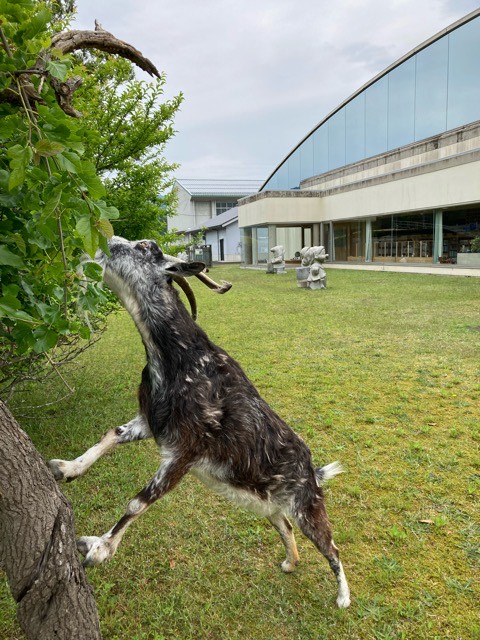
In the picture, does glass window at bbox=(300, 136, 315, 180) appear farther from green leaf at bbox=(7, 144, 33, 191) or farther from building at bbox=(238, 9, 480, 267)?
green leaf at bbox=(7, 144, 33, 191)

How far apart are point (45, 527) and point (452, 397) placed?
5553mm

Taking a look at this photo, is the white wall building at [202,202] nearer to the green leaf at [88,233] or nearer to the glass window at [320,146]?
the glass window at [320,146]

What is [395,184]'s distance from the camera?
22.6 meters

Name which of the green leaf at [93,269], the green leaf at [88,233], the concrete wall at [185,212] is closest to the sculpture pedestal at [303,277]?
the green leaf at [93,269]

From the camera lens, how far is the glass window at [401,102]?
2450 centimetres

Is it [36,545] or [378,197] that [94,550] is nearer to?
[36,545]

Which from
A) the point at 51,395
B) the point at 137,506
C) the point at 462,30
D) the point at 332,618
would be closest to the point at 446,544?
the point at 332,618

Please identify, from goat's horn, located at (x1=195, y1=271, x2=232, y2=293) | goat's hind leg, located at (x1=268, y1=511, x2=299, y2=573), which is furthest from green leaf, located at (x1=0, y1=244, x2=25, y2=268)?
goat's hind leg, located at (x1=268, y1=511, x2=299, y2=573)

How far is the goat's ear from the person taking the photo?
2.11m

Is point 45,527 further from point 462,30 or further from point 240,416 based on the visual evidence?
point 462,30

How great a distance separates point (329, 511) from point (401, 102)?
27.3 m

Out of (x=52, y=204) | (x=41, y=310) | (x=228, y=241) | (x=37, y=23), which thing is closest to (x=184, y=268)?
(x=41, y=310)

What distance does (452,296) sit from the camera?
558 inches

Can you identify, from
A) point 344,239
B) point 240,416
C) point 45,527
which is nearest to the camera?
point 45,527
